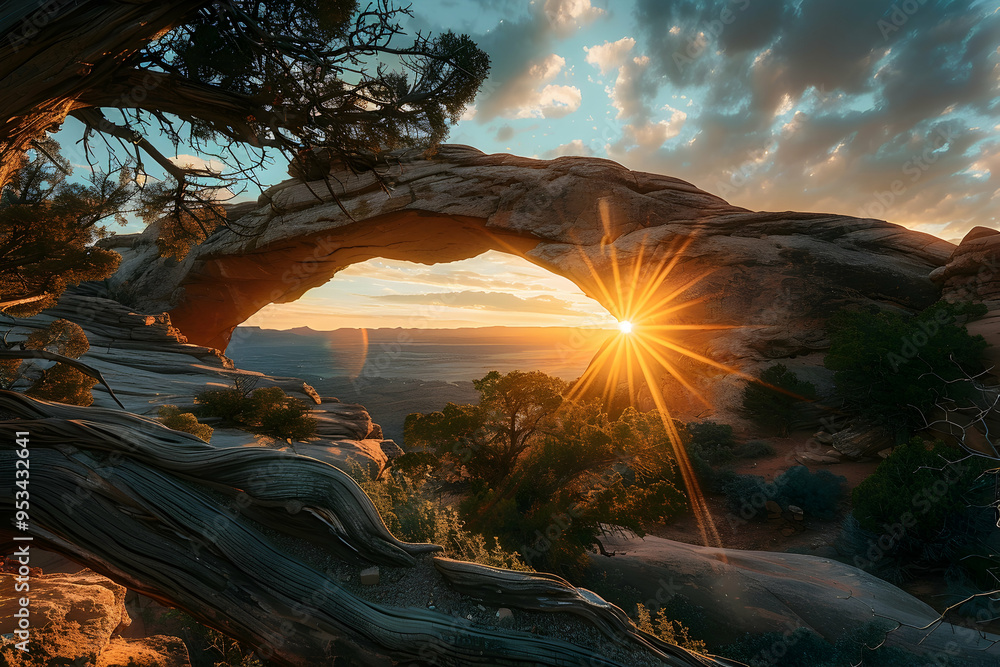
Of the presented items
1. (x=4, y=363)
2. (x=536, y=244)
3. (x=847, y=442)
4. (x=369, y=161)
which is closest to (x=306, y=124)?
(x=369, y=161)

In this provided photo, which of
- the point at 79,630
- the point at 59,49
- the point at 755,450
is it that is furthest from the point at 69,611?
the point at 755,450

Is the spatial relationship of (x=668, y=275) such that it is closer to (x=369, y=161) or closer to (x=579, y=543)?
(x=579, y=543)

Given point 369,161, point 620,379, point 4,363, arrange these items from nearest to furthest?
point 369,161, point 4,363, point 620,379

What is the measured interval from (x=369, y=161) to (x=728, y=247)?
1452cm

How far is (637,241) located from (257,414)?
13.3 metres

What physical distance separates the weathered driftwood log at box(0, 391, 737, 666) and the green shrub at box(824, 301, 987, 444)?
12.6m

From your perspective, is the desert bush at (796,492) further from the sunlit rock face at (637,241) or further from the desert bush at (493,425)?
the desert bush at (493,425)

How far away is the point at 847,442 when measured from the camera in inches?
464

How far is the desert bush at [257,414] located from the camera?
10.9m

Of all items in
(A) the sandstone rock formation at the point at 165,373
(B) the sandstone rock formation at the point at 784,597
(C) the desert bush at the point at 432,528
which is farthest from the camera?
(A) the sandstone rock formation at the point at 165,373

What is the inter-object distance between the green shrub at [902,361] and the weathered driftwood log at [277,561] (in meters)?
12.6

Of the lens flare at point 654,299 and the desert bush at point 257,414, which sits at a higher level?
the lens flare at point 654,299

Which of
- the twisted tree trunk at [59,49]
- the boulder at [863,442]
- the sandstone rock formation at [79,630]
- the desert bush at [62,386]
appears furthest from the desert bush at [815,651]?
the boulder at [863,442]

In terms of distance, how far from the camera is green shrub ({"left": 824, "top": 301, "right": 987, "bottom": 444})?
1041 cm
